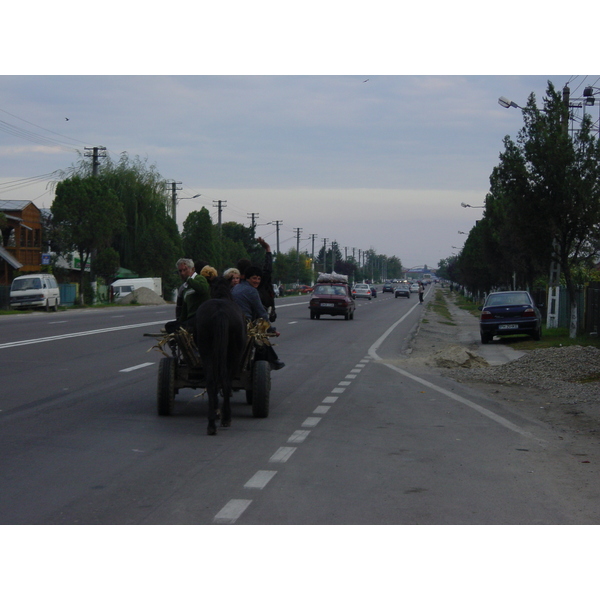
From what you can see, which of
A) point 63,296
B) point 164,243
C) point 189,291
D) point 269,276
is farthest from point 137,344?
point 164,243

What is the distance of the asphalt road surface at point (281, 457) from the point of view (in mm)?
6377

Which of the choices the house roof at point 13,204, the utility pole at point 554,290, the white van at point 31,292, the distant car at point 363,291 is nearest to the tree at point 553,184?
the utility pole at point 554,290

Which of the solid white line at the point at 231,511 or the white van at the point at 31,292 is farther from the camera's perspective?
the white van at the point at 31,292

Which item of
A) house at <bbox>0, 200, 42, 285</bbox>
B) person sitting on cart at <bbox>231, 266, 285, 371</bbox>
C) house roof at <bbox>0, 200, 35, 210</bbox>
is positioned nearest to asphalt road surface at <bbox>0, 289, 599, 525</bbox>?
person sitting on cart at <bbox>231, 266, 285, 371</bbox>

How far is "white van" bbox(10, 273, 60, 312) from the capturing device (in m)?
48.1

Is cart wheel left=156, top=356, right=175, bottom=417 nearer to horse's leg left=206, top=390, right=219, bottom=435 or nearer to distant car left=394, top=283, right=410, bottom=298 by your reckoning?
horse's leg left=206, top=390, right=219, bottom=435

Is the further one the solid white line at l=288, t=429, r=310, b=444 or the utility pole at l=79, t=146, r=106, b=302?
the utility pole at l=79, t=146, r=106, b=302

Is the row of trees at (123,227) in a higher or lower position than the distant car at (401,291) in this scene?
higher

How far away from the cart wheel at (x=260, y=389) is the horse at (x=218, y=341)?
3.12ft

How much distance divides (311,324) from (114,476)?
96.6 ft

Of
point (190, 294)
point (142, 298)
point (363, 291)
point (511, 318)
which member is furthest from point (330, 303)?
point (363, 291)

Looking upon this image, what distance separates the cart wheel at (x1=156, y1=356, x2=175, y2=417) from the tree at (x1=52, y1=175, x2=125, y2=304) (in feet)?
155

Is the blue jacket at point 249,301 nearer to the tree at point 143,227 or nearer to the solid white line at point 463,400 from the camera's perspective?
the solid white line at point 463,400

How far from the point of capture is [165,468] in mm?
7867
